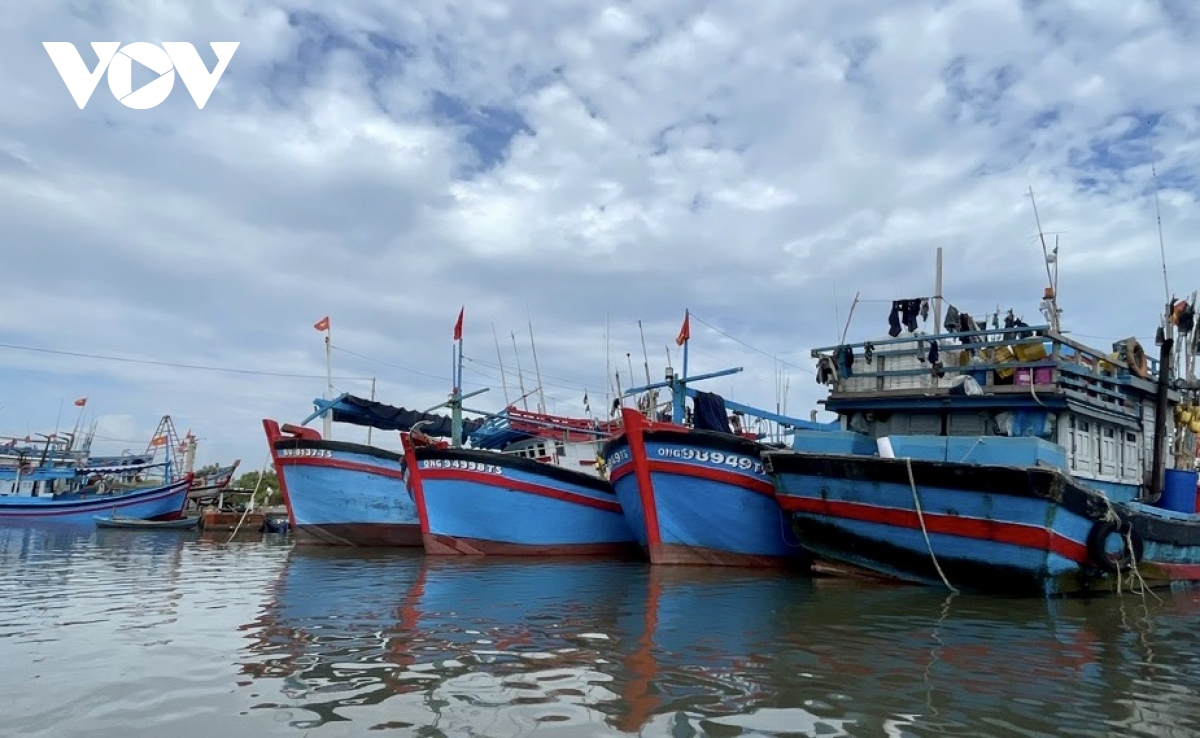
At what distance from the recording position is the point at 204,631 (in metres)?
8.26

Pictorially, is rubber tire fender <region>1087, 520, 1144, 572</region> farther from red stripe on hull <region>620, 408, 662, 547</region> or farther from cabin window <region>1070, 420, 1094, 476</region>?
red stripe on hull <region>620, 408, 662, 547</region>

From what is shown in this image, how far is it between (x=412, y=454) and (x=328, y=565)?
10.2ft

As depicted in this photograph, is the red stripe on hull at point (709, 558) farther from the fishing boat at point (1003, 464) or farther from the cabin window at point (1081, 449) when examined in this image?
the cabin window at point (1081, 449)

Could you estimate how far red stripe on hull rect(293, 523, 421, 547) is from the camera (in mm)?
22297

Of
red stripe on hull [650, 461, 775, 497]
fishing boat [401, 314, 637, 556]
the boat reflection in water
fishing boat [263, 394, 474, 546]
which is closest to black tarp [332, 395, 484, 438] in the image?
fishing boat [263, 394, 474, 546]

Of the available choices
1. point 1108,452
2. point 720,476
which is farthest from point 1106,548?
point 720,476

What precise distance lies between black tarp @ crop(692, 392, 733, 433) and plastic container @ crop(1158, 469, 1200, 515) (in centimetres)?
808

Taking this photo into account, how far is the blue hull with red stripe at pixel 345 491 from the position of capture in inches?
870

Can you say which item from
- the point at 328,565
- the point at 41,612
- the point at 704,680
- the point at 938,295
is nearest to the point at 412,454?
the point at 328,565

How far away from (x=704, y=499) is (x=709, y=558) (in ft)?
3.93

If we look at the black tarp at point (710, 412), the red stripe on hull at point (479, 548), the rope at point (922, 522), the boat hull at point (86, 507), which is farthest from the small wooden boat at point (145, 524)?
the rope at point (922, 522)

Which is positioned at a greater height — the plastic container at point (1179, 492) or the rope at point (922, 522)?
the plastic container at point (1179, 492)

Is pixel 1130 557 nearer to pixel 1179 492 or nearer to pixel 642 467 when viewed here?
pixel 1179 492

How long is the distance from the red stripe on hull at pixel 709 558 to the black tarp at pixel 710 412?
11.9 ft
